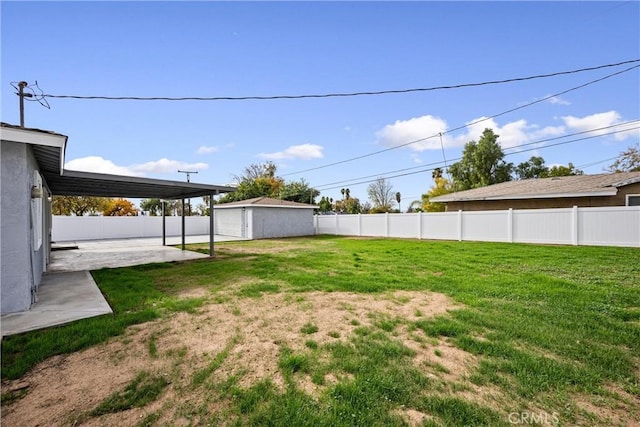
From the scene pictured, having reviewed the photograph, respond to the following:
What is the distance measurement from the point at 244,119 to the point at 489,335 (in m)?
16.7

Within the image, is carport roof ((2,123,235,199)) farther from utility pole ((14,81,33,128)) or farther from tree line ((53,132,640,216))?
tree line ((53,132,640,216))

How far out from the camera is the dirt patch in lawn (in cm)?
218

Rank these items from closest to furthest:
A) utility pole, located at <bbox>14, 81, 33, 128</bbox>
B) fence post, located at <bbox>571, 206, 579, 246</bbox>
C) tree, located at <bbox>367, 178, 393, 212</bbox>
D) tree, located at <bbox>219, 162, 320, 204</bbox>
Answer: utility pole, located at <bbox>14, 81, 33, 128</bbox> < fence post, located at <bbox>571, 206, 579, 246</bbox> < tree, located at <bbox>219, 162, 320, 204</bbox> < tree, located at <bbox>367, 178, 393, 212</bbox>

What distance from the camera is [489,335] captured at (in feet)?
10.9

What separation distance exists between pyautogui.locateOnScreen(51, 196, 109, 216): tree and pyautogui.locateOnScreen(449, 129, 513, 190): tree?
40.5m

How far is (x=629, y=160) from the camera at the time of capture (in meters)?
24.8

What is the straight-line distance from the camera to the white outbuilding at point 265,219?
1925cm

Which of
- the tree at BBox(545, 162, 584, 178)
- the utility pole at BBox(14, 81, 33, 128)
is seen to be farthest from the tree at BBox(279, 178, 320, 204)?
the tree at BBox(545, 162, 584, 178)

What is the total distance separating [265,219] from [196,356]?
16.9 meters

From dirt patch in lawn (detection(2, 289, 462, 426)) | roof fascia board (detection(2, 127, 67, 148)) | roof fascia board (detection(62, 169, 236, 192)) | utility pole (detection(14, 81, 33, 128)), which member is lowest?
dirt patch in lawn (detection(2, 289, 462, 426))

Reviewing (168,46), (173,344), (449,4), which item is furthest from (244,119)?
(173,344)

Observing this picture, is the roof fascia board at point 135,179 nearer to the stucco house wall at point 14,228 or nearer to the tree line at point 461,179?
the stucco house wall at point 14,228

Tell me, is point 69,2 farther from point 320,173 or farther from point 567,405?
point 320,173

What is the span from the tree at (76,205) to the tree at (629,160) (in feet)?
166
